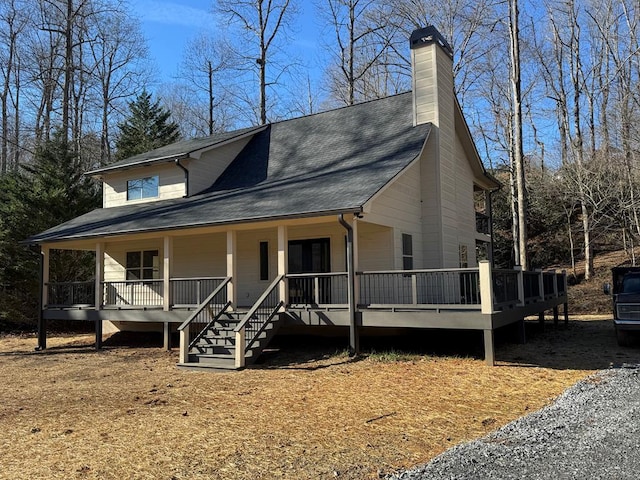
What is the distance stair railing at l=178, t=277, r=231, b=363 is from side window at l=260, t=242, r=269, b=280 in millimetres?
1359

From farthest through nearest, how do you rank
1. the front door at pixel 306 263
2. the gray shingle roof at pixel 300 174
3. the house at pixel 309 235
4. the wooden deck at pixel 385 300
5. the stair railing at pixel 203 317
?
the front door at pixel 306 263 < the gray shingle roof at pixel 300 174 < the stair railing at pixel 203 317 < the house at pixel 309 235 < the wooden deck at pixel 385 300

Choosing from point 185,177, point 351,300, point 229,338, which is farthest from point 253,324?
point 185,177

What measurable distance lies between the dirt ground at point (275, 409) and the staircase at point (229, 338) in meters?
0.48

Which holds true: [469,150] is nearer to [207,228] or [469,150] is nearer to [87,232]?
[207,228]

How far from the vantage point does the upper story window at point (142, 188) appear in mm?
19062

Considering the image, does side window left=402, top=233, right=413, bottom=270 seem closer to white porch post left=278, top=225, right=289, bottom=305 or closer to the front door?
the front door

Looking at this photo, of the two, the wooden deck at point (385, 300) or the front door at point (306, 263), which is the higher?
the front door at point (306, 263)

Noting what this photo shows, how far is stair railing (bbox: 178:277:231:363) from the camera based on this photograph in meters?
12.0

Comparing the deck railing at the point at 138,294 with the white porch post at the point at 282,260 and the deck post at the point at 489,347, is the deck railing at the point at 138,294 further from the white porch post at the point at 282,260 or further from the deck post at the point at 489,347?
the deck post at the point at 489,347

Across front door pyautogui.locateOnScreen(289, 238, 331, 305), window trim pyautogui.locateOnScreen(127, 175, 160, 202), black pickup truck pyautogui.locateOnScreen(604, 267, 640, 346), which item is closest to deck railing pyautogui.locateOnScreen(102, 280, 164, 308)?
window trim pyautogui.locateOnScreen(127, 175, 160, 202)

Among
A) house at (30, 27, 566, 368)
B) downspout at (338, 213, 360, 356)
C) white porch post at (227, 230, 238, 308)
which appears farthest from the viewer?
white porch post at (227, 230, 238, 308)

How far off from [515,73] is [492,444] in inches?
806

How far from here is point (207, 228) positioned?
44.4ft

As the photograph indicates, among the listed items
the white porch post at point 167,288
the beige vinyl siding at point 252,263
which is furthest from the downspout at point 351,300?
the white porch post at point 167,288
